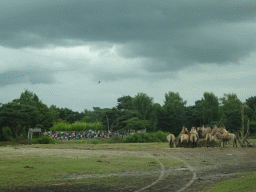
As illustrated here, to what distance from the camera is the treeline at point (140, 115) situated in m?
46.7

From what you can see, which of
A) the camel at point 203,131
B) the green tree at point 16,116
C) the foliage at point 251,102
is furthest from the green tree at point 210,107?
the green tree at point 16,116

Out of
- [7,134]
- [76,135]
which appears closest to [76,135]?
[76,135]

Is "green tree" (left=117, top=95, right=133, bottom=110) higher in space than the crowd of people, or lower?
higher

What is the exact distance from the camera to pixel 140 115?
69625 millimetres

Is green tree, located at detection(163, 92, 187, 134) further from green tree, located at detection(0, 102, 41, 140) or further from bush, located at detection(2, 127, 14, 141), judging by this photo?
bush, located at detection(2, 127, 14, 141)

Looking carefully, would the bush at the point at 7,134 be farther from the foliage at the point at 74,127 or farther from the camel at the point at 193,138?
the camel at the point at 193,138

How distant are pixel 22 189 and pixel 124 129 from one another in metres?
52.9

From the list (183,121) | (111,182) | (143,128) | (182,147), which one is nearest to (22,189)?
(111,182)

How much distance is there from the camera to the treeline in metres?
46.7

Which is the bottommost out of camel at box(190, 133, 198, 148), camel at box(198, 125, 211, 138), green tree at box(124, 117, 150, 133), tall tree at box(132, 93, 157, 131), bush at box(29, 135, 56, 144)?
bush at box(29, 135, 56, 144)

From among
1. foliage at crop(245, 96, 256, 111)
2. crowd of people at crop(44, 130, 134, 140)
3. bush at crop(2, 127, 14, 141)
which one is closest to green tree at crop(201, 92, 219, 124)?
foliage at crop(245, 96, 256, 111)

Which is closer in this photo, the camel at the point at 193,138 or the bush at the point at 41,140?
the camel at the point at 193,138

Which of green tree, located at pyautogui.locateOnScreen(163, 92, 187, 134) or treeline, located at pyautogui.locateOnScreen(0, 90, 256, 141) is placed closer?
treeline, located at pyautogui.locateOnScreen(0, 90, 256, 141)

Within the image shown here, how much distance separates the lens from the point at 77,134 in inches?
2222
